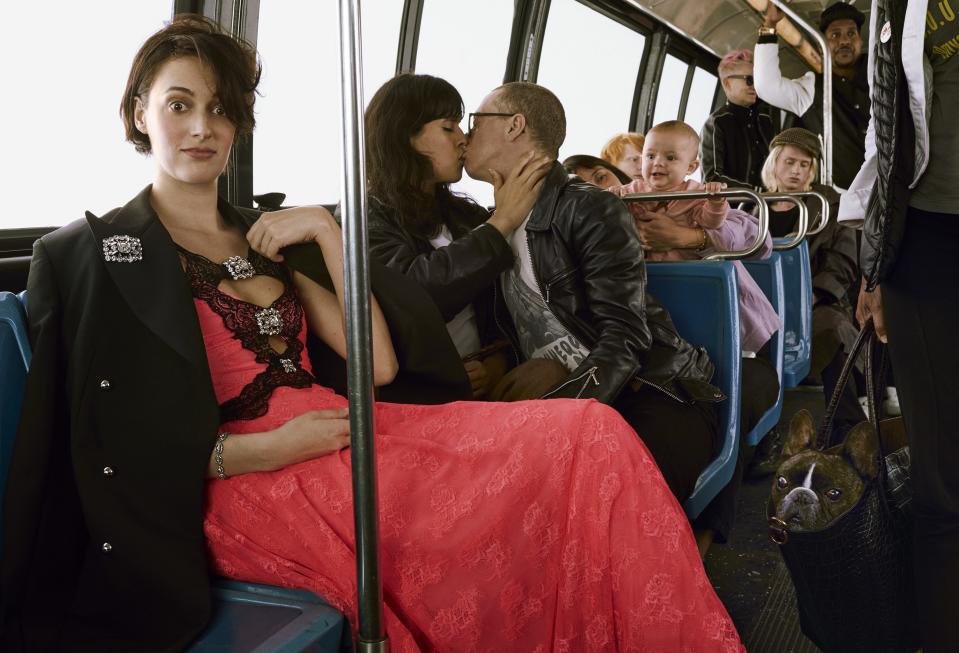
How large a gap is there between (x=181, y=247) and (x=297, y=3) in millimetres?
2183

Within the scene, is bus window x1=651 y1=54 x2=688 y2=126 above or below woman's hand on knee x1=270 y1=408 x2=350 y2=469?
above

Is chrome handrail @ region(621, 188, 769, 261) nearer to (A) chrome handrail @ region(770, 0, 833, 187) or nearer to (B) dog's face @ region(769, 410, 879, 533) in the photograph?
(B) dog's face @ region(769, 410, 879, 533)

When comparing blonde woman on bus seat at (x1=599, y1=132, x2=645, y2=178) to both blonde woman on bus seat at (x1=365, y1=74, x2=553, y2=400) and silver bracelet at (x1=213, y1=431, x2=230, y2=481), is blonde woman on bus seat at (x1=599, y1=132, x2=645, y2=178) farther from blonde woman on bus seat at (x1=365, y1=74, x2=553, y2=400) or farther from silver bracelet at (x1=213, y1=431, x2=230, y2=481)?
silver bracelet at (x1=213, y1=431, x2=230, y2=481)

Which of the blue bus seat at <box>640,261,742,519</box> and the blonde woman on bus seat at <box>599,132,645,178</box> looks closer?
the blue bus seat at <box>640,261,742,519</box>

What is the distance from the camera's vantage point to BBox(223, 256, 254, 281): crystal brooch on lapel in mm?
1577

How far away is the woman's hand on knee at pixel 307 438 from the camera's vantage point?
4.57ft

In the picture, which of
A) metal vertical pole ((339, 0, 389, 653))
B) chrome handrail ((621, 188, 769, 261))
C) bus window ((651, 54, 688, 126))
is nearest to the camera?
metal vertical pole ((339, 0, 389, 653))

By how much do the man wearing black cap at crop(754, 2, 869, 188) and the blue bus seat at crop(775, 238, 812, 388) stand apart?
1.60 metres

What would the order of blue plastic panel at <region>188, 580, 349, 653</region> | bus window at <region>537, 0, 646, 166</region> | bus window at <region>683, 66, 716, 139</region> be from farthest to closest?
bus window at <region>683, 66, 716, 139</region>, bus window at <region>537, 0, 646, 166</region>, blue plastic panel at <region>188, 580, 349, 653</region>

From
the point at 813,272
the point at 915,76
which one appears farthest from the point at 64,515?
the point at 813,272

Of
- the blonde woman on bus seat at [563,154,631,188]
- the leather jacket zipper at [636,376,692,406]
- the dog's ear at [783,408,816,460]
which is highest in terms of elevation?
the blonde woman on bus seat at [563,154,631,188]

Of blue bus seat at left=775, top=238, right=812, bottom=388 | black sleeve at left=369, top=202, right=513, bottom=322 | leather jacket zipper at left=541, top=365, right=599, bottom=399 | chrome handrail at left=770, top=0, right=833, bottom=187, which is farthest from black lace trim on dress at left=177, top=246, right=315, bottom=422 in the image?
chrome handrail at left=770, top=0, right=833, bottom=187

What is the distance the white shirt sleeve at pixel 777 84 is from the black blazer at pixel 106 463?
4502mm

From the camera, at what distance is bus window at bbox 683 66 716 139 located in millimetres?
9492
